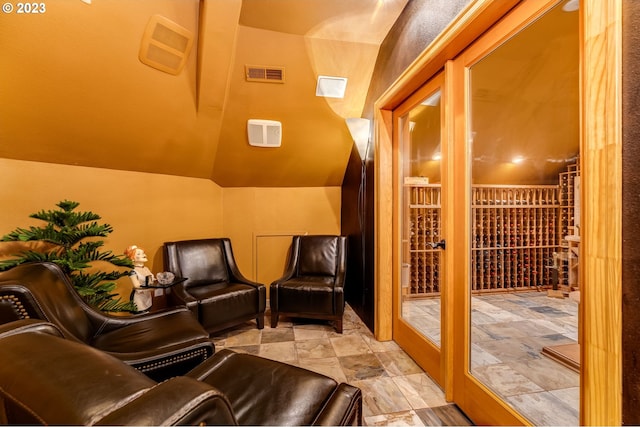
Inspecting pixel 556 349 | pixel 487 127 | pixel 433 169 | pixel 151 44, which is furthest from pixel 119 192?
pixel 556 349

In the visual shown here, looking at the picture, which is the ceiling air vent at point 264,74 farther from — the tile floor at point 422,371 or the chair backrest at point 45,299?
the tile floor at point 422,371

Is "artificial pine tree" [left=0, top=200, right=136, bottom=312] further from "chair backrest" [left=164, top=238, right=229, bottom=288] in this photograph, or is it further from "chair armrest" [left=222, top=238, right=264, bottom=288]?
"chair armrest" [left=222, top=238, right=264, bottom=288]

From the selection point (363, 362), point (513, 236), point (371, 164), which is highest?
point (371, 164)

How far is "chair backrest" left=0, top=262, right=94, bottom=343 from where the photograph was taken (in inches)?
46.7

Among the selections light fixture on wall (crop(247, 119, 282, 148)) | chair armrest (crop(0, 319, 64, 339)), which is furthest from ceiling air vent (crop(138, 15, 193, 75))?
chair armrest (crop(0, 319, 64, 339))

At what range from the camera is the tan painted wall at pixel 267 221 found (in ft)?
12.1

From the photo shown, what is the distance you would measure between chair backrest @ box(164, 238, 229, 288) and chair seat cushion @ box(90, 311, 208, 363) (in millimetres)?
911

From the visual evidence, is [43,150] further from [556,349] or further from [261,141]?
[556,349]

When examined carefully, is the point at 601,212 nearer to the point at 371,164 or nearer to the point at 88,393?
the point at 88,393

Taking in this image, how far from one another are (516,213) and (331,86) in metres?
2.24

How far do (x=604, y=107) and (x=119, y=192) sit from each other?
3.41 meters

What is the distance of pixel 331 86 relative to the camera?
286 centimetres

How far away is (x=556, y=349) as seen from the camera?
189 centimetres

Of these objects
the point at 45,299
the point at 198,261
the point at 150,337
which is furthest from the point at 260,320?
the point at 45,299
